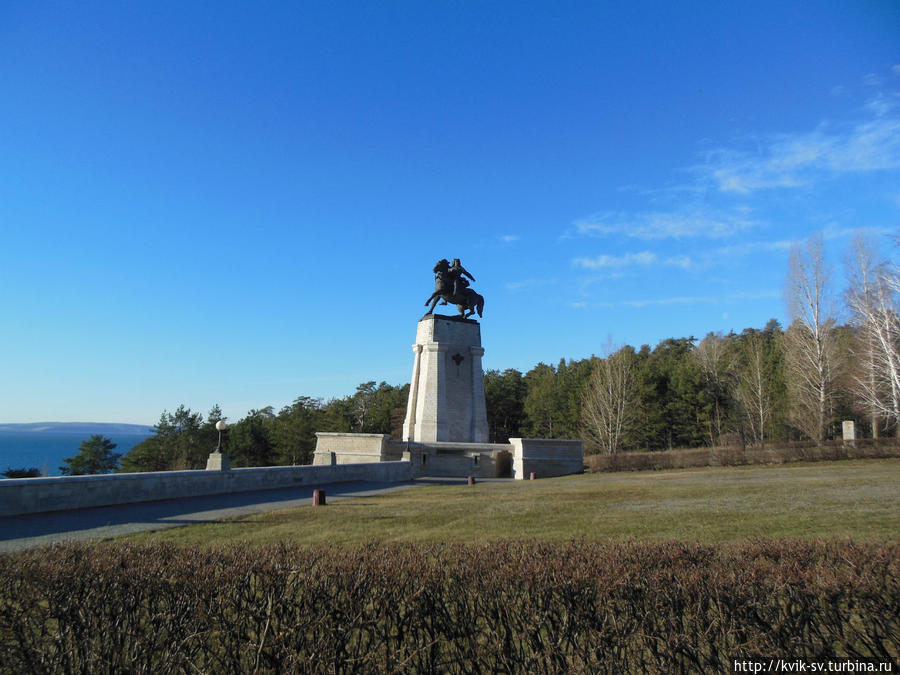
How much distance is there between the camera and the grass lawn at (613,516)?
24.6 feet

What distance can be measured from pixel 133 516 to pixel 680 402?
43884 millimetres

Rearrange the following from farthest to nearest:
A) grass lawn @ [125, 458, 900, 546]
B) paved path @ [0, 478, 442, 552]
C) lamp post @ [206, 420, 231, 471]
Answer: lamp post @ [206, 420, 231, 471]
paved path @ [0, 478, 442, 552]
grass lawn @ [125, 458, 900, 546]

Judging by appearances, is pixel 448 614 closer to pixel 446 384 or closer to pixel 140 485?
pixel 140 485

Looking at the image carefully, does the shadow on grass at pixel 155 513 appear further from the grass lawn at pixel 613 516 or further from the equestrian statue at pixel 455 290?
the equestrian statue at pixel 455 290

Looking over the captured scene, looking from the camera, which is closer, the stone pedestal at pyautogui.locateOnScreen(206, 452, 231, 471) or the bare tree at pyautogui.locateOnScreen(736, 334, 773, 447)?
the stone pedestal at pyautogui.locateOnScreen(206, 452, 231, 471)

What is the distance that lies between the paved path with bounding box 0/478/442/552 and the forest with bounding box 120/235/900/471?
21.6m

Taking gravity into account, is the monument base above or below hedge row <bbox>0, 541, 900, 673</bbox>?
below

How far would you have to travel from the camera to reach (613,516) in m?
9.31

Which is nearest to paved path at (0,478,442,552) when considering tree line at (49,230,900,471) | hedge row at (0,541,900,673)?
hedge row at (0,541,900,673)

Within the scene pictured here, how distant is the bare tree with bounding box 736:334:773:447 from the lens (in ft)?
132

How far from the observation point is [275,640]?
3.21 m

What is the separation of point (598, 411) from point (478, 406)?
1827cm

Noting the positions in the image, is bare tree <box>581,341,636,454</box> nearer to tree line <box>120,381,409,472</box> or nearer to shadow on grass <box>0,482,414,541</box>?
tree line <box>120,381,409,472</box>

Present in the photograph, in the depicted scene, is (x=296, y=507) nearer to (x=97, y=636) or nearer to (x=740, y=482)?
(x=97, y=636)
